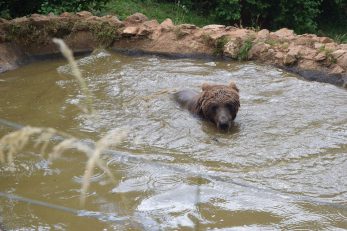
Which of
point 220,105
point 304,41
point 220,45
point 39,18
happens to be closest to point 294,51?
point 304,41

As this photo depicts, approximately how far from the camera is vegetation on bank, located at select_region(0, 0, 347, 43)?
1522cm

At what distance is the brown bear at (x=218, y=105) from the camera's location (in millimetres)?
7218

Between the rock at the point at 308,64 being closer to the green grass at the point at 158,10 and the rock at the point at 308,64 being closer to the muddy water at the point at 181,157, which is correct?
the muddy water at the point at 181,157

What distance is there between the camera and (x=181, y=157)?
6.15 meters

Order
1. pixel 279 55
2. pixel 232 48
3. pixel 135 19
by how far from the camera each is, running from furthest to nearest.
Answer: pixel 135 19 → pixel 232 48 → pixel 279 55

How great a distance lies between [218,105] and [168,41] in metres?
4.85

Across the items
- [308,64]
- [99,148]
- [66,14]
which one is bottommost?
[308,64]

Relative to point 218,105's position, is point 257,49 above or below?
above

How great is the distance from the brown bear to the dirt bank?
3.11 meters

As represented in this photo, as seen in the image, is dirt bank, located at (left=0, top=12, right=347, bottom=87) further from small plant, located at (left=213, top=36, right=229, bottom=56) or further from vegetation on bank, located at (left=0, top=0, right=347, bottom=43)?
vegetation on bank, located at (left=0, top=0, right=347, bottom=43)

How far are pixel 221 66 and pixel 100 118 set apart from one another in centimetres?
402

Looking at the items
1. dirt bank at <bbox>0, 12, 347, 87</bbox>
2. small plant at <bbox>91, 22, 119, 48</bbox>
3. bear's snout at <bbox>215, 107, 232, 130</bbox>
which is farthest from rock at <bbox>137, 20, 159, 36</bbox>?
bear's snout at <bbox>215, 107, 232, 130</bbox>

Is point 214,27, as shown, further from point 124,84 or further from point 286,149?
point 286,149

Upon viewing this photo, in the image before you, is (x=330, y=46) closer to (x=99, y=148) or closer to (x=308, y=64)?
(x=308, y=64)
